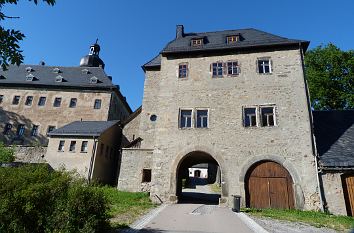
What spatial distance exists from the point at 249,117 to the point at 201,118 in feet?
10.8

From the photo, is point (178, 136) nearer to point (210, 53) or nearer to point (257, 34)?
point (210, 53)

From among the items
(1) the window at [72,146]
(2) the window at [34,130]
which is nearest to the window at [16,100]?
(2) the window at [34,130]

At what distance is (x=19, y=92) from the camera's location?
35125mm

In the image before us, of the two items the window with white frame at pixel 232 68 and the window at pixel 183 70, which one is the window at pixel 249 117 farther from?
the window at pixel 183 70

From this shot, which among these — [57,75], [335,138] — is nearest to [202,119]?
[335,138]

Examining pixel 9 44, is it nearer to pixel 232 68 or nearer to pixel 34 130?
pixel 232 68

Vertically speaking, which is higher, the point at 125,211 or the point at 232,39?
the point at 232,39

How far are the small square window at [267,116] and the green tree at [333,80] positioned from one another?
14.8 m

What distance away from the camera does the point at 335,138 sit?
16.6 meters

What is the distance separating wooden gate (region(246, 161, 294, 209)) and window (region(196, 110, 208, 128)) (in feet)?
14.3

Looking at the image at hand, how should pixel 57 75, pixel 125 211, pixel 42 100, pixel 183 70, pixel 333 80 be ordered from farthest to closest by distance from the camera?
pixel 57 75 → pixel 42 100 → pixel 333 80 → pixel 183 70 → pixel 125 211

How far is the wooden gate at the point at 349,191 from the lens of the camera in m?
13.7

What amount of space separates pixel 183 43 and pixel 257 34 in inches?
241

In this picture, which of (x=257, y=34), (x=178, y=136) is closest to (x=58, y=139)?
(x=178, y=136)
